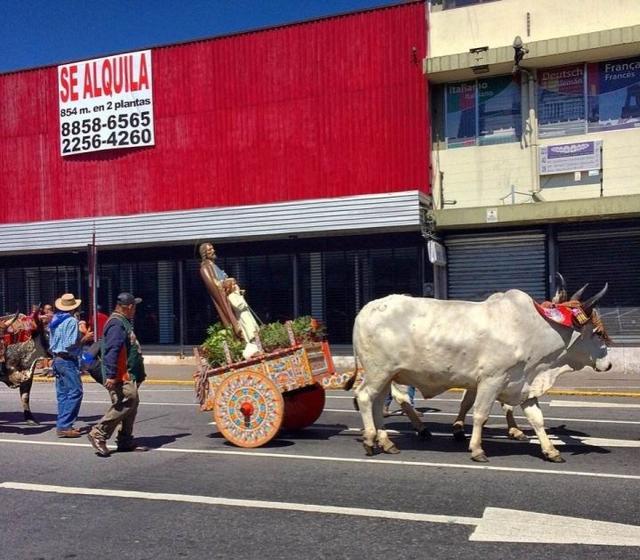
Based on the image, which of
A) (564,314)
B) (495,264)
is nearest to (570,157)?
(495,264)

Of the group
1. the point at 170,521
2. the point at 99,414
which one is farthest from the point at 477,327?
the point at 99,414

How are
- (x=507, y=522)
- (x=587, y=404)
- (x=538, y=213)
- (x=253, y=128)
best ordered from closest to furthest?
(x=507, y=522) < (x=587, y=404) < (x=538, y=213) < (x=253, y=128)

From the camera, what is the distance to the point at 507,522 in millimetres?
5777

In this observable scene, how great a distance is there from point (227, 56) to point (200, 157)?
9.71 ft

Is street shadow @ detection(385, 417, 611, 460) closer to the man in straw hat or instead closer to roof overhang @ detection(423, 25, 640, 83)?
the man in straw hat

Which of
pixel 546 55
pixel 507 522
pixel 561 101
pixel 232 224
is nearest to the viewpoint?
pixel 507 522

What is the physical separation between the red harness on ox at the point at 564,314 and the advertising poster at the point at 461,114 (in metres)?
11.4

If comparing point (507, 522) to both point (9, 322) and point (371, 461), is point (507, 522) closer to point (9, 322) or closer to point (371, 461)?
point (371, 461)

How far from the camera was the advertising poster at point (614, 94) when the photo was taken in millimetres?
17641

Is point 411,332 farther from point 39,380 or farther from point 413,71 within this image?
point 39,380

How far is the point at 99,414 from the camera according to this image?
12.6 meters

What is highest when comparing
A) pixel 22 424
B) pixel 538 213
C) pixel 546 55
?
pixel 546 55

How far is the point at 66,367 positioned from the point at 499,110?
1304 cm

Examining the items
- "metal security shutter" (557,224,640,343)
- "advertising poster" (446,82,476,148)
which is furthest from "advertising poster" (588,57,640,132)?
"advertising poster" (446,82,476,148)
